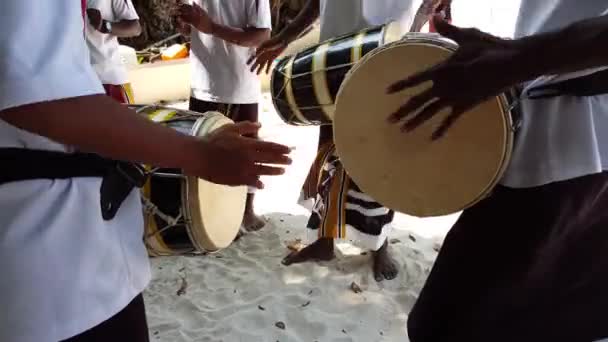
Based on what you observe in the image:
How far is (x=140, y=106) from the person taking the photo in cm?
143

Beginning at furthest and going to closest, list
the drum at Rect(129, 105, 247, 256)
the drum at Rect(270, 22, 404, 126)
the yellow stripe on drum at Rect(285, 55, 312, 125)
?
the yellow stripe on drum at Rect(285, 55, 312, 125) → the drum at Rect(270, 22, 404, 126) → the drum at Rect(129, 105, 247, 256)

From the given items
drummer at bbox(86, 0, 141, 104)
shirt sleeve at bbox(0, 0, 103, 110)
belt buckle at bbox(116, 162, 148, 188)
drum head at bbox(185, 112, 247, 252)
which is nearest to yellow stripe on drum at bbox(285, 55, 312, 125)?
drum head at bbox(185, 112, 247, 252)

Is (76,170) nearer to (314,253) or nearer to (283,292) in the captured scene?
(283,292)

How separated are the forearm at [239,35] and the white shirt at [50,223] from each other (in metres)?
2.00

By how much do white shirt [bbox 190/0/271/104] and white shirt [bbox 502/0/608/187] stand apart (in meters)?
1.89

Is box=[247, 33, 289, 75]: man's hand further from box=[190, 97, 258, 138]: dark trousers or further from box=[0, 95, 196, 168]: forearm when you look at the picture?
box=[0, 95, 196, 168]: forearm

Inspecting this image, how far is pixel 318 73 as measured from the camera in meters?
1.97

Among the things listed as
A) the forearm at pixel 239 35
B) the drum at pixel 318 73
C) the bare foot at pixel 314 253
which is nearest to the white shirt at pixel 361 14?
the drum at pixel 318 73

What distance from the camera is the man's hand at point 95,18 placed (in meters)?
3.10

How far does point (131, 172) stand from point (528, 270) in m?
0.87

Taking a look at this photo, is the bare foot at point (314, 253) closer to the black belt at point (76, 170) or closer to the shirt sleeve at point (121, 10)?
the shirt sleeve at point (121, 10)

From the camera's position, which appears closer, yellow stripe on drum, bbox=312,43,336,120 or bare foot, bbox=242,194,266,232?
yellow stripe on drum, bbox=312,43,336,120

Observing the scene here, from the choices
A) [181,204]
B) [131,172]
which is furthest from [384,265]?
[131,172]

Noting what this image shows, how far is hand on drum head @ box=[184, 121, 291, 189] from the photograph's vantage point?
1.00m
